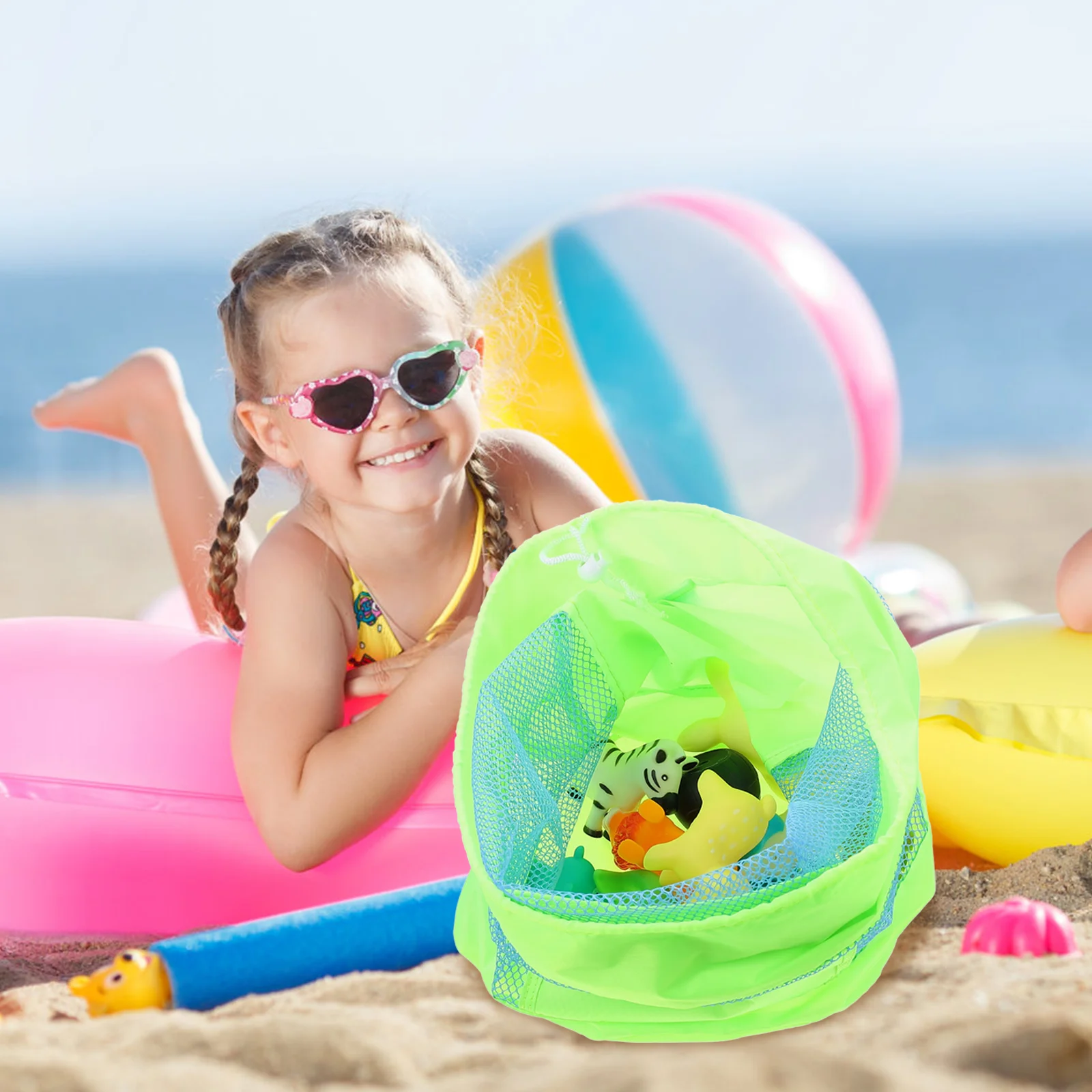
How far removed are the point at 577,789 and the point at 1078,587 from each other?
0.91 metres

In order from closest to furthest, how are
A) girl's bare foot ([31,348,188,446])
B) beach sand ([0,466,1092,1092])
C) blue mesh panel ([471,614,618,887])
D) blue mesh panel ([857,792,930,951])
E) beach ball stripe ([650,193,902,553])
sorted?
beach sand ([0,466,1092,1092]), blue mesh panel ([857,792,930,951]), blue mesh panel ([471,614,618,887]), girl's bare foot ([31,348,188,446]), beach ball stripe ([650,193,902,553])

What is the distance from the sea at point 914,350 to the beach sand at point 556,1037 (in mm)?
1226

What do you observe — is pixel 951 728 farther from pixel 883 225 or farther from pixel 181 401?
pixel 883 225

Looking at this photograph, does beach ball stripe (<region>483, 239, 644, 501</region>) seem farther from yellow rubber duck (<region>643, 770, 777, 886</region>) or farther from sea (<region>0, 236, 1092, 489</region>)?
yellow rubber duck (<region>643, 770, 777, 886</region>)

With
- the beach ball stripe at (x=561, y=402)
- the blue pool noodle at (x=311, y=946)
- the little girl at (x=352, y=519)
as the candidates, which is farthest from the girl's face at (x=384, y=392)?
the beach ball stripe at (x=561, y=402)

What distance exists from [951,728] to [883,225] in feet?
206

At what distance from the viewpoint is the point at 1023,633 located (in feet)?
8.03

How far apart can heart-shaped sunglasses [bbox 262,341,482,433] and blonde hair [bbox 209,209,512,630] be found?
0.51ft

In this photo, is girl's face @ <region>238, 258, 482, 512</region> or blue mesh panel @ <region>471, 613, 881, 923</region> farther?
girl's face @ <region>238, 258, 482, 512</region>

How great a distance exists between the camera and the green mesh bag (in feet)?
5.49

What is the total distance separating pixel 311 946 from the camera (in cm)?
→ 194

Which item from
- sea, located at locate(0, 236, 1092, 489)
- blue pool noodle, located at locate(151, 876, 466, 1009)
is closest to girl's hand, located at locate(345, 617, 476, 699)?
blue pool noodle, located at locate(151, 876, 466, 1009)

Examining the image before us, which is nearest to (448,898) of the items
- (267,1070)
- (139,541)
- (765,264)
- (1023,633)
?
(267,1070)

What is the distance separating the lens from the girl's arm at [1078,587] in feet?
7.73
